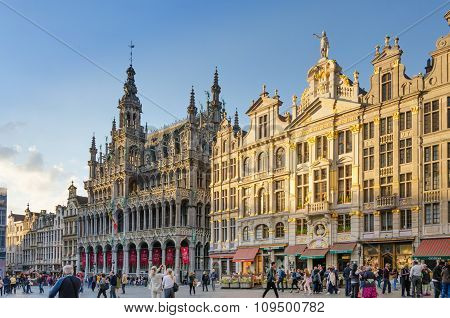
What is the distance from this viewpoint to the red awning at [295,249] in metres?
34.8

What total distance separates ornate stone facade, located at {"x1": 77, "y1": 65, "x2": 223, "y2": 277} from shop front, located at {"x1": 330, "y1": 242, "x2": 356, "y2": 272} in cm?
1780

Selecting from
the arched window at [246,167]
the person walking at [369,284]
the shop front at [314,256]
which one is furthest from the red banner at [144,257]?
the person walking at [369,284]

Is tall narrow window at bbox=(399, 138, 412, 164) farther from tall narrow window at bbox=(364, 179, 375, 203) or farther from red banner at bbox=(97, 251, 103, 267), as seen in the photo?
red banner at bbox=(97, 251, 103, 267)

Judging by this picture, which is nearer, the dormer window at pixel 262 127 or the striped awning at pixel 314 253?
the striped awning at pixel 314 253

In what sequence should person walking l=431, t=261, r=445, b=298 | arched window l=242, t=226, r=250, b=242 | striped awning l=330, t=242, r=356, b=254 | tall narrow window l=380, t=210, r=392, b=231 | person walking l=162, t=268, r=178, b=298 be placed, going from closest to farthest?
person walking l=162, t=268, r=178, b=298
person walking l=431, t=261, r=445, b=298
tall narrow window l=380, t=210, r=392, b=231
striped awning l=330, t=242, r=356, b=254
arched window l=242, t=226, r=250, b=242

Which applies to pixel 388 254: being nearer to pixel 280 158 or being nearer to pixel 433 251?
pixel 433 251

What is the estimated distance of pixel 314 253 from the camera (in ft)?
111

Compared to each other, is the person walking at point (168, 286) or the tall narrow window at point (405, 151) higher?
the tall narrow window at point (405, 151)

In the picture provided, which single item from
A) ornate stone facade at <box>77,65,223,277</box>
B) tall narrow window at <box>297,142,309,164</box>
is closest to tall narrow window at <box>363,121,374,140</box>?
tall narrow window at <box>297,142,309,164</box>

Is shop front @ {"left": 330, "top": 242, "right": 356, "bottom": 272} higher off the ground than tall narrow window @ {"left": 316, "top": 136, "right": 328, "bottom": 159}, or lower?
lower

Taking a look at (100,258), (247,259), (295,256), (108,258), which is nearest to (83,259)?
(100,258)

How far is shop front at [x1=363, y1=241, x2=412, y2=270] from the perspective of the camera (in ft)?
97.4

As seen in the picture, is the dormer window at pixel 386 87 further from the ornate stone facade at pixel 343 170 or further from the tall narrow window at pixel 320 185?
the tall narrow window at pixel 320 185
